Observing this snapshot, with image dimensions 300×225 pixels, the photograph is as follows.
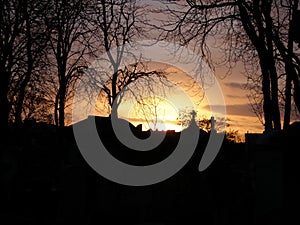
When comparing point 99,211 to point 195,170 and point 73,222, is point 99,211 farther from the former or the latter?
point 195,170

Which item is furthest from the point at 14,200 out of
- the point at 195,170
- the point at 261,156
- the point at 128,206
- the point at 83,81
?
the point at 83,81

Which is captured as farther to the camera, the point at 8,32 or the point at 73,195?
the point at 8,32

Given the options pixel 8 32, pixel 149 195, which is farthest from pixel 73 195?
pixel 8 32

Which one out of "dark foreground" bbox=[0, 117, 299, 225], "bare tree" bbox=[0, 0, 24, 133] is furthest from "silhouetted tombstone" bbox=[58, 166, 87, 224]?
"bare tree" bbox=[0, 0, 24, 133]

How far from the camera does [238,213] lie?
1457cm

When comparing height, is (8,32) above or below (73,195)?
→ above

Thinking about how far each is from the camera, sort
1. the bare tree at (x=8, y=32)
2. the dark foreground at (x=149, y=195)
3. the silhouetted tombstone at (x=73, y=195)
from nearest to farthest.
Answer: the dark foreground at (x=149, y=195) → the silhouetted tombstone at (x=73, y=195) → the bare tree at (x=8, y=32)

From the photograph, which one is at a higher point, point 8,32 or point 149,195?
point 8,32

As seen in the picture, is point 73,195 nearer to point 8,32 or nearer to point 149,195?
point 149,195

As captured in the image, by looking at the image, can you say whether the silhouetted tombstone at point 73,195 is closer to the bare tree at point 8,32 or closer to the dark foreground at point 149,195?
the dark foreground at point 149,195


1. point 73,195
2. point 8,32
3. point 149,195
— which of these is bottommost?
point 149,195

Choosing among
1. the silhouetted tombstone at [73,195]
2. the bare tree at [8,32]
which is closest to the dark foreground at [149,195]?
the silhouetted tombstone at [73,195]

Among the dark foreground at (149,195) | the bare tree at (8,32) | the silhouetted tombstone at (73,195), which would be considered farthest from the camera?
the bare tree at (8,32)

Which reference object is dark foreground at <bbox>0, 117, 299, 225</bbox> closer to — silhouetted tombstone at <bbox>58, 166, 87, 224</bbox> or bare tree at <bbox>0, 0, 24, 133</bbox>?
silhouetted tombstone at <bbox>58, 166, 87, 224</bbox>
